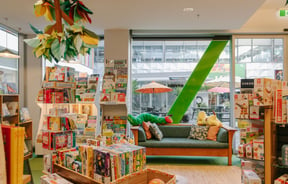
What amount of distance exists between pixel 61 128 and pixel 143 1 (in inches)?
94.9

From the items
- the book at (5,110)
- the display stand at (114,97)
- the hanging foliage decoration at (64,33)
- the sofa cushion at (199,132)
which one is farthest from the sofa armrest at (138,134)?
the hanging foliage decoration at (64,33)

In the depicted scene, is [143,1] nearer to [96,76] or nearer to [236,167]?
[96,76]

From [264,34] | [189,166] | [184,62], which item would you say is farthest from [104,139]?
[264,34]

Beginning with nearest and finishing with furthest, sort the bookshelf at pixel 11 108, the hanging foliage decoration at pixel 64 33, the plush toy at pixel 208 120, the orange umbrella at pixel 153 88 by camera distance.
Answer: the hanging foliage decoration at pixel 64 33 → the bookshelf at pixel 11 108 → the plush toy at pixel 208 120 → the orange umbrella at pixel 153 88

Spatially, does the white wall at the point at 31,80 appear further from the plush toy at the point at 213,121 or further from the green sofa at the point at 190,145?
the plush toy at the point at 213,121

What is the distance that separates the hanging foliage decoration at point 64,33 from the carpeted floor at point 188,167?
10.1 feet

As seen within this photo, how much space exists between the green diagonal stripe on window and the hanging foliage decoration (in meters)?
5.01

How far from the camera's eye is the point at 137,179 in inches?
72.6

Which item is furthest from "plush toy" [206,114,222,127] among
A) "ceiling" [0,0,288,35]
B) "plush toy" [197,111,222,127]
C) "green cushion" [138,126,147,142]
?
"ceiling" [0,0,288,35]

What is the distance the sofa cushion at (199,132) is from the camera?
509 centimetres

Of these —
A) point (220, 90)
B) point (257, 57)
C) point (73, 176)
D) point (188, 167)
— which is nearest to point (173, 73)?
point (220, 90)

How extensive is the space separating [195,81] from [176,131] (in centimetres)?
145

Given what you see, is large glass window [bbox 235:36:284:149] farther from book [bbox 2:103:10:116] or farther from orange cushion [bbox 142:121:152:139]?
book [bbox 2:103:10:116]

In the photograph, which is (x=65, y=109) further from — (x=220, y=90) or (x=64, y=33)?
(x=220, y=90)
